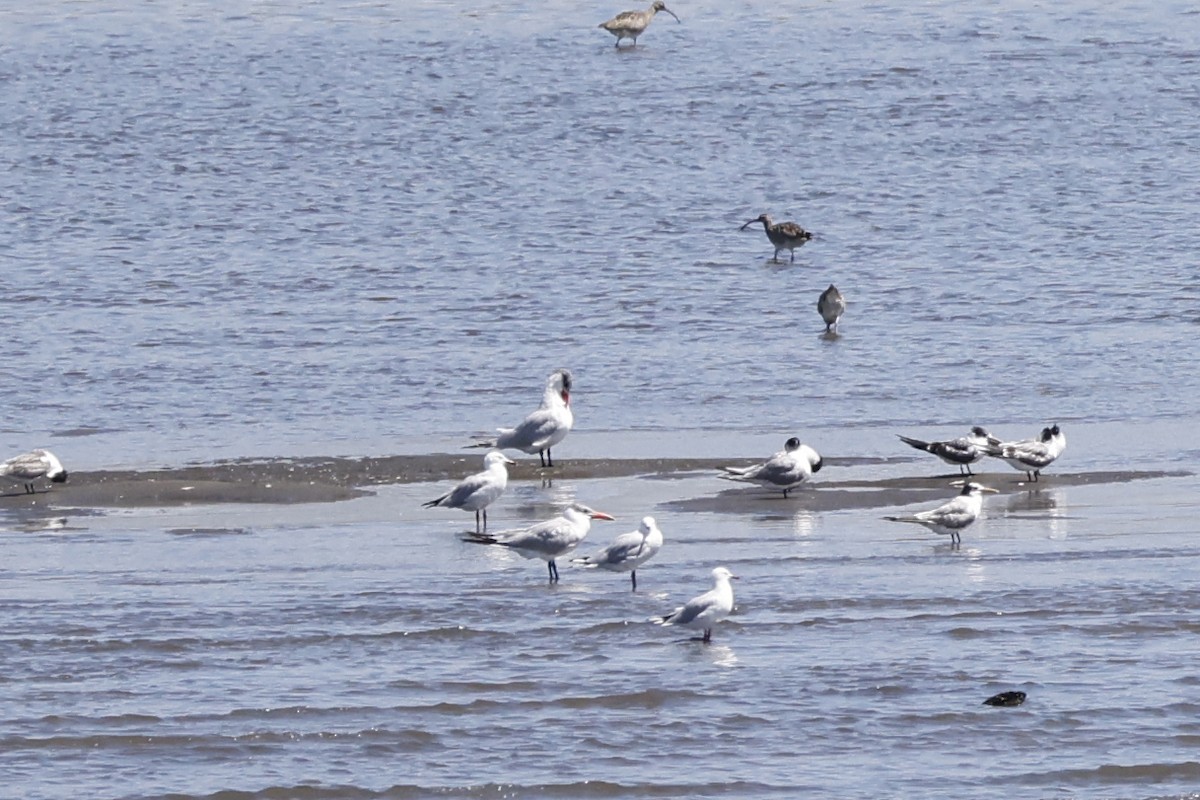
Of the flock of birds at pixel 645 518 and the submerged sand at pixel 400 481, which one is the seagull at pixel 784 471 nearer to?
the flock of birds at pixel 645 518

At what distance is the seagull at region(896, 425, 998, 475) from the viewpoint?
1334 cm

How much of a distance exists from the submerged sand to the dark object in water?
392cm

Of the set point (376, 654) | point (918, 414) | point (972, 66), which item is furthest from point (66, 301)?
point (972, 66)

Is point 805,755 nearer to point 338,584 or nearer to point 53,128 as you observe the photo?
point 338,584

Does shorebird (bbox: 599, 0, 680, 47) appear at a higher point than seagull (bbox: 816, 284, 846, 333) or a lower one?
higher

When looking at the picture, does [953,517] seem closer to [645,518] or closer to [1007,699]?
[645,518]

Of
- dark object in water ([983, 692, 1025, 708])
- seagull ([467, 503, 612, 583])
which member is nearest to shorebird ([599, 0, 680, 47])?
seagull ([467, 503, 612, 583])

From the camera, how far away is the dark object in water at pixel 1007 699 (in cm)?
859

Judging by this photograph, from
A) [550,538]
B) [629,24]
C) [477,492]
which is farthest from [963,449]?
[629,24]

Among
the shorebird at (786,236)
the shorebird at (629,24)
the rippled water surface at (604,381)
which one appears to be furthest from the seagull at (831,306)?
the shorebird at (629,24)

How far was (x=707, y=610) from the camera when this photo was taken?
9.41 metres

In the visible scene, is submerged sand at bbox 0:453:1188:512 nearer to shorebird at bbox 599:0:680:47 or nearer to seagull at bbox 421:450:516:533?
seagull at bbox 421:450:516:533

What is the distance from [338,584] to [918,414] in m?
6.12

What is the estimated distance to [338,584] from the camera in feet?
34.8
